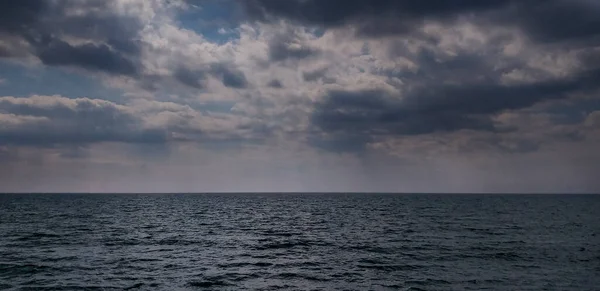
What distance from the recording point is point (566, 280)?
28688mm

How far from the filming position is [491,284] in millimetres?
27516

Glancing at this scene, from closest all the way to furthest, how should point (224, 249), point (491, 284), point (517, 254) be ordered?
point (491, 284), point (517, 254), point (224, 249)

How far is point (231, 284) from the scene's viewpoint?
2827cm

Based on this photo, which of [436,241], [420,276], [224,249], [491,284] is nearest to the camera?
[491,284]

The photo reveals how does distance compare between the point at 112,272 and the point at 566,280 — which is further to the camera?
the point at 112,272

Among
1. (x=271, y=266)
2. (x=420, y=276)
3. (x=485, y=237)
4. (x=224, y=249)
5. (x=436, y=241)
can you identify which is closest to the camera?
(x=420, y=276)

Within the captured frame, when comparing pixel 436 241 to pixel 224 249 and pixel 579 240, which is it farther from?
pixel 224 249

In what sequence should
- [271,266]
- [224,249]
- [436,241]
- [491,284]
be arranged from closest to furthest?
[491,284] → [271,266] → [224,249] → [436,241]

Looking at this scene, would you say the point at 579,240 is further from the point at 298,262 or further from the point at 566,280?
the point at 298,262

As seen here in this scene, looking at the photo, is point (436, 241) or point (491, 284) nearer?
point (491, 284)

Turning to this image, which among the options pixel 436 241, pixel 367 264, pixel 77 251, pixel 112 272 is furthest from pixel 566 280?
pixel 77 251

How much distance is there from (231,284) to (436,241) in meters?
27.8

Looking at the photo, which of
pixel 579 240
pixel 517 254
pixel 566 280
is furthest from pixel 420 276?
pixel 579 240

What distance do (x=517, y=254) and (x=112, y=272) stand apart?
35720 mm
